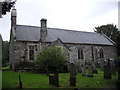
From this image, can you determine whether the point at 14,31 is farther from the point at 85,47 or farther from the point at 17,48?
the point at 85,47

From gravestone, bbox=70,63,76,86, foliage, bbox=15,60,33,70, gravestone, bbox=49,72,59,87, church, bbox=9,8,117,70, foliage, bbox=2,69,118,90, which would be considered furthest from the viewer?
church, bbox=9,8,117,70

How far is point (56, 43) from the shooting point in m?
26.0

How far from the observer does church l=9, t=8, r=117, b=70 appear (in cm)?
2697

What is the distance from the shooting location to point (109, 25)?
5778cm

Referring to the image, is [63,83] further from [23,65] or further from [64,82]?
[23,65]

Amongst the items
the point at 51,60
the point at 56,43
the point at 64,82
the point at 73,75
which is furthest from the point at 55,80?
the point at 56,43

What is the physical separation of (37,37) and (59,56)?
392 inches

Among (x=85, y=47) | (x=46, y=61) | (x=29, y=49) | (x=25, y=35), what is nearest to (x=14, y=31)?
(x=25, y=35)

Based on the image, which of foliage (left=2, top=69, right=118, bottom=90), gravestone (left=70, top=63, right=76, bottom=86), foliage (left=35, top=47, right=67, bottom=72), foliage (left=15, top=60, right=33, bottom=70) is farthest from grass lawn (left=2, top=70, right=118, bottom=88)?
foliage (left=15, top=60, right=33, bottom=70)

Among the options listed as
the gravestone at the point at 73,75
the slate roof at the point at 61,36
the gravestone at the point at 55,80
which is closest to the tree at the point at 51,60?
the gravestone at the point at 55,80

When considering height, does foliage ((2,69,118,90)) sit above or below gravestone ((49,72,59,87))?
below

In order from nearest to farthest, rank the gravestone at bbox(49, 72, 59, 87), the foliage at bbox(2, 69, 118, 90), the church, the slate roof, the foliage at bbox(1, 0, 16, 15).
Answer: the foliage at bbox(2, 69, 118, 90), the gravestone at bbox(49, 72, 59, 87), the foliage at bbox(1, 0, 16, 15), the church, the slate roof

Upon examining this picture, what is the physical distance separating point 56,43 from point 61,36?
639 centimetres

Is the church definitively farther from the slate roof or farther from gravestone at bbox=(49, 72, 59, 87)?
gravestone at bbox=(49, 72, 59, 87)
